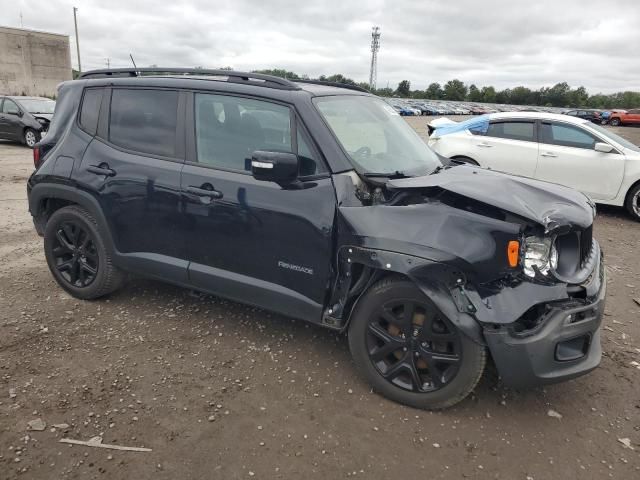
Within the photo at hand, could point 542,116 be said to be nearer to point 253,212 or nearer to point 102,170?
point 253,212

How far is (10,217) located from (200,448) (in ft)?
19.2

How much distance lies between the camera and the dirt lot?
8.30ft

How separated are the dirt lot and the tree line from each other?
9227 centimetres

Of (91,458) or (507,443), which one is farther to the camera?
(507,443)

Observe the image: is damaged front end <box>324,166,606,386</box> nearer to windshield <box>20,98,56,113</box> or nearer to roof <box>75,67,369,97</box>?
roof <box>75,67,369,97</box>

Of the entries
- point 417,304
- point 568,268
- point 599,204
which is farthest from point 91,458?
point 599,204

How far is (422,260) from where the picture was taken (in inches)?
107

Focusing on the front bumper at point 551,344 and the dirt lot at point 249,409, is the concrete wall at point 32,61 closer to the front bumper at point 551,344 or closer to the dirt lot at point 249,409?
the dirt lot at point 249,409

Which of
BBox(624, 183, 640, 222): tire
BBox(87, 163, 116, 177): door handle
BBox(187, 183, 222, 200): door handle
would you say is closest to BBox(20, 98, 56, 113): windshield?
BBox(87, 163, 116, 177): door handle

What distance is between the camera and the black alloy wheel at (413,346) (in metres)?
2.81

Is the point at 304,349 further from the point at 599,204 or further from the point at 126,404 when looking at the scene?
the point at 599,204

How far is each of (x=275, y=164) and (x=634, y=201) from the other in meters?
7.22

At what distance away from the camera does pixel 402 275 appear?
287 centimetres

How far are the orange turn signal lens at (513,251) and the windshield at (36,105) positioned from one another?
15.2 metres
